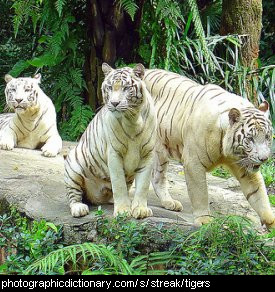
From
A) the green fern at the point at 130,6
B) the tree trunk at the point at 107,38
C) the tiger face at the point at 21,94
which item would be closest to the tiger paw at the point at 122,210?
the tiger face at the point at 21,94

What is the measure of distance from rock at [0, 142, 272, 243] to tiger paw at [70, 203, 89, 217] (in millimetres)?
42

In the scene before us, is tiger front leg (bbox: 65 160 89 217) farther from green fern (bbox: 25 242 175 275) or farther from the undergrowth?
green fern (bbox: 25 242 175 275)

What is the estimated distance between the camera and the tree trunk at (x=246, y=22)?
10188 mm

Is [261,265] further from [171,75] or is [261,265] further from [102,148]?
[171,75]

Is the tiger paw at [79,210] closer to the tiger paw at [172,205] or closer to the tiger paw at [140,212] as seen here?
the tiger paw at [140,212]

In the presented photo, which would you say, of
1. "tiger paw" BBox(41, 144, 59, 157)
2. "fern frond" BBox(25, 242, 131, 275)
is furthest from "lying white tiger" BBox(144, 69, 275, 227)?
"tiger paw" BBox(41, 144, 59, 157)

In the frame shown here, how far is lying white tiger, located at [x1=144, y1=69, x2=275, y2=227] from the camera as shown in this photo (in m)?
5.44

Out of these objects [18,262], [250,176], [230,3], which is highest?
[230,3]

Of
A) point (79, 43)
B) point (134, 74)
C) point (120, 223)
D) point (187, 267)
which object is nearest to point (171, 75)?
point (134, 74)

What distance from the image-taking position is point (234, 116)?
5445mm

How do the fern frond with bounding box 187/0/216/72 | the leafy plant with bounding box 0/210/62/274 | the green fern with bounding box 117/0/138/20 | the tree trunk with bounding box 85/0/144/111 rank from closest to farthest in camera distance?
the leafy plant with bounding box 0/210/62/274 < the green fern with bounding box 117/0/138/20 < the fern frond with bounding box 187/0/216/72 < the tree trunk with bounding box 85/0/144/111

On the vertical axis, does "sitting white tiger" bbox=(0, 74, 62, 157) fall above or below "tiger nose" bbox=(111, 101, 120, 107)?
below

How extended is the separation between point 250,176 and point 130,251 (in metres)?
1.21

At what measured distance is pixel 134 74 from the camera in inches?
226
